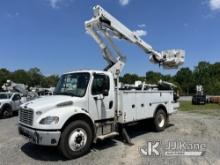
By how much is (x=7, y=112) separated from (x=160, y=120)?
10.8 metres

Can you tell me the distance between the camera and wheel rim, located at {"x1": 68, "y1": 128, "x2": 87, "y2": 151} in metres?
6.84

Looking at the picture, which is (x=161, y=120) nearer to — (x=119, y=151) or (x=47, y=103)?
(x=119, y=151)

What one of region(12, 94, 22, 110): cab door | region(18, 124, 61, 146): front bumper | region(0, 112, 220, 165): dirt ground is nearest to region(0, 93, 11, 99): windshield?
region(12, 94, 22, 110): cab door

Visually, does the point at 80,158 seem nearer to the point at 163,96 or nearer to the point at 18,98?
the point at 163,96

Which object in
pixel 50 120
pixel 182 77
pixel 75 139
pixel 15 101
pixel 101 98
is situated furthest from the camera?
pixel 182 77

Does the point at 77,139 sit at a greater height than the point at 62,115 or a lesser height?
lesser

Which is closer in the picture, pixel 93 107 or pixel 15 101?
pixel 93 107

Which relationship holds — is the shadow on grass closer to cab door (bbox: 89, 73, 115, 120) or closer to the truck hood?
cab door (bbox: 89, 73, 115, 120)

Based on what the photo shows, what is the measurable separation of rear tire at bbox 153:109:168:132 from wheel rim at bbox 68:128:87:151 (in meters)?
3.99

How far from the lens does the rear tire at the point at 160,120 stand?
33.8 ft

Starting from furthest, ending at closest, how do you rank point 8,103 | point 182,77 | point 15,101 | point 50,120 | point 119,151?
point 182,77 < point 15,101 < point 8,103 < point 119,151 < point 50,120

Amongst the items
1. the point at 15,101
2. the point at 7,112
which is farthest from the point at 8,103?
the point at 15,101

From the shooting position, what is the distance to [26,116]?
23.3 ft

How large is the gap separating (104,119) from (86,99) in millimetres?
1001
